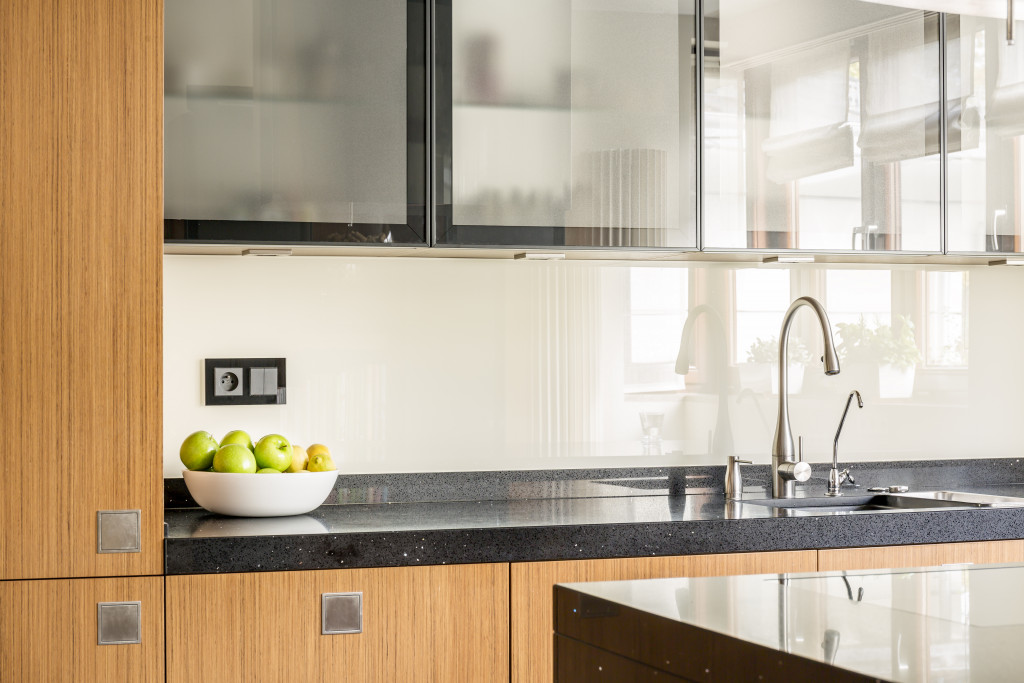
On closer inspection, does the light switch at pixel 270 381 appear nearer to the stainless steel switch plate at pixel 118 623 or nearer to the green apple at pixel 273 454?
the green apple at pixel 273 454

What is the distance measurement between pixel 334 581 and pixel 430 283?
2.95 ft

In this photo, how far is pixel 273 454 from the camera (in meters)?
2.16

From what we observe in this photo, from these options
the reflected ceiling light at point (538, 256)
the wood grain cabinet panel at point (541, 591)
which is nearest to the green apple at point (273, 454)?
the wood grain cabinet panel at point (541, 591)

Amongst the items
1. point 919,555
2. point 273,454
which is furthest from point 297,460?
point 919,555

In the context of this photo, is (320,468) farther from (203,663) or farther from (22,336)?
(22,336)

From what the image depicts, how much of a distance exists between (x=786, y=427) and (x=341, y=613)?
125 cm

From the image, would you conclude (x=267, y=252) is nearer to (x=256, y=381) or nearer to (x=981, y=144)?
(x=256, y=381)

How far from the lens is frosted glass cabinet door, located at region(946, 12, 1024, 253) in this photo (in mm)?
2568

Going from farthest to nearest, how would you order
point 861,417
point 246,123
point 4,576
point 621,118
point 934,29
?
point 861,417 < point 934,29 < point 621,118 < point 246,123 < point 4,576

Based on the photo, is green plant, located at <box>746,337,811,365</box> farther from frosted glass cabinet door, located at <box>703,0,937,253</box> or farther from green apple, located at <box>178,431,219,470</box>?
green apple, located at <box>178,431,219,470</box>

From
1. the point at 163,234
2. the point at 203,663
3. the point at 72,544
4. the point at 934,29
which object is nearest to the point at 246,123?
the point at 163,234

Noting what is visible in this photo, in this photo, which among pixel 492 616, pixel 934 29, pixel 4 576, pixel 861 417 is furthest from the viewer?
pixel 861 417

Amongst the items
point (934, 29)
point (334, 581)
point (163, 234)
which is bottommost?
point (334, 581)

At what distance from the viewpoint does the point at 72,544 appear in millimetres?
1891
